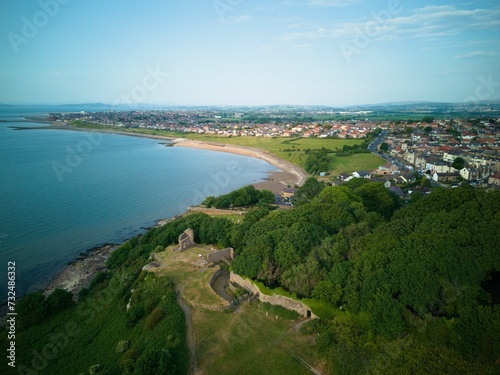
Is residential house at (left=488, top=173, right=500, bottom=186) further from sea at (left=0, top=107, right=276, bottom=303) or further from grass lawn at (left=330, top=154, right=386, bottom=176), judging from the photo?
sea at (left=0, top=107, right=276, bottom=303)

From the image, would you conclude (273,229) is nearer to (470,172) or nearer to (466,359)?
(466,359)

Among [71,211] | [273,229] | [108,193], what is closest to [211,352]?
[273,229]

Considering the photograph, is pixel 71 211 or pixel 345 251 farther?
pixel 71 211

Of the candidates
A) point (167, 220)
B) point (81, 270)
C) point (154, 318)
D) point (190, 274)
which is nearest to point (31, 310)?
point (81, 270)

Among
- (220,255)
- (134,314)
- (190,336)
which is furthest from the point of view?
(220,255)

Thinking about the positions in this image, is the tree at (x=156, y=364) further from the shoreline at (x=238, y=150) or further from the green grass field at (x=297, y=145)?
the green grass field at (x=297, y=145)

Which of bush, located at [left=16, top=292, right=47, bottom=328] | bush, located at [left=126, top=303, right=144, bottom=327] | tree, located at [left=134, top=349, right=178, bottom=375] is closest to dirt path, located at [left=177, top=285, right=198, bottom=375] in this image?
tree, located at [left=134, top=349, right=178, bottom=375]

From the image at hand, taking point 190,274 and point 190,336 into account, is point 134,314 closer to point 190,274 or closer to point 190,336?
point 190,274
